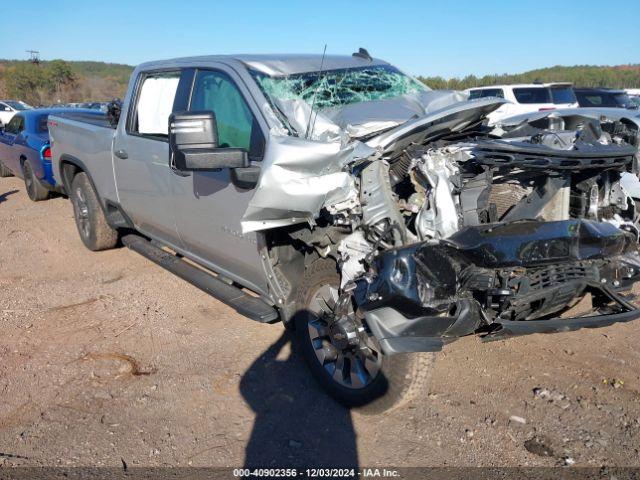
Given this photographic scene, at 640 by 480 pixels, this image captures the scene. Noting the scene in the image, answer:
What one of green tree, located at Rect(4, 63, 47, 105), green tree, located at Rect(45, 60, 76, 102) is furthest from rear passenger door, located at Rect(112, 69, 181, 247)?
green tree, located at Rect(45, 60, 76, 102)

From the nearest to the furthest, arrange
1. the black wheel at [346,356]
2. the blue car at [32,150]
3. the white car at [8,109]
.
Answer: the black wheel at [346,356], the blue car at [32,150], the white car at [8,109]

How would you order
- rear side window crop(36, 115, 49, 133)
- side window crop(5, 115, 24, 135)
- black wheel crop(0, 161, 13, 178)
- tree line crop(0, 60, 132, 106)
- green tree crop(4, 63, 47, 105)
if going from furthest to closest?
tree line crop(0, 60, 132, 106), green tree crop(4, 63, 47, 105), black wheel crop(0, 161, 13, 178), side window crop(5, 115, 24, 135), rear side window crop(36, 115, 49, 133)

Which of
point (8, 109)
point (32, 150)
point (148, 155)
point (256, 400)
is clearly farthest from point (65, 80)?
point (256, 400)

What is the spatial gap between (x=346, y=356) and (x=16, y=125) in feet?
30.8

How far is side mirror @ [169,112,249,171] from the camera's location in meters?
3.09

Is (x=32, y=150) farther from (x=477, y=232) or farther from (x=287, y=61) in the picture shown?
(x=477, y=232)

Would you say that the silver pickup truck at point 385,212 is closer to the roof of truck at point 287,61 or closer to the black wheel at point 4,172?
the roof of truck at point 287,61

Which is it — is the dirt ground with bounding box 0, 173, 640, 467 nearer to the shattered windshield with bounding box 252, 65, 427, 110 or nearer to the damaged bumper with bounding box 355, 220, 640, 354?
the damaged bumper with bounding box 355, 220, 640, 354

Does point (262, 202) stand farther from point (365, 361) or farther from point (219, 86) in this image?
point (219, 86)

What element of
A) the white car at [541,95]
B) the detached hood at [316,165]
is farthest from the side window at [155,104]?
the white car at [541,95]

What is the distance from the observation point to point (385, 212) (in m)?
2.99

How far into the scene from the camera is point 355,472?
2.82m

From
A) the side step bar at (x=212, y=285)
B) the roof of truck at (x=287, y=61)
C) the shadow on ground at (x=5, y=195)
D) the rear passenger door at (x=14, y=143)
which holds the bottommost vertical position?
the shadow on ground at (x=5, y=195)

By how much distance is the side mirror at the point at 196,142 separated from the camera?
3090 mm
